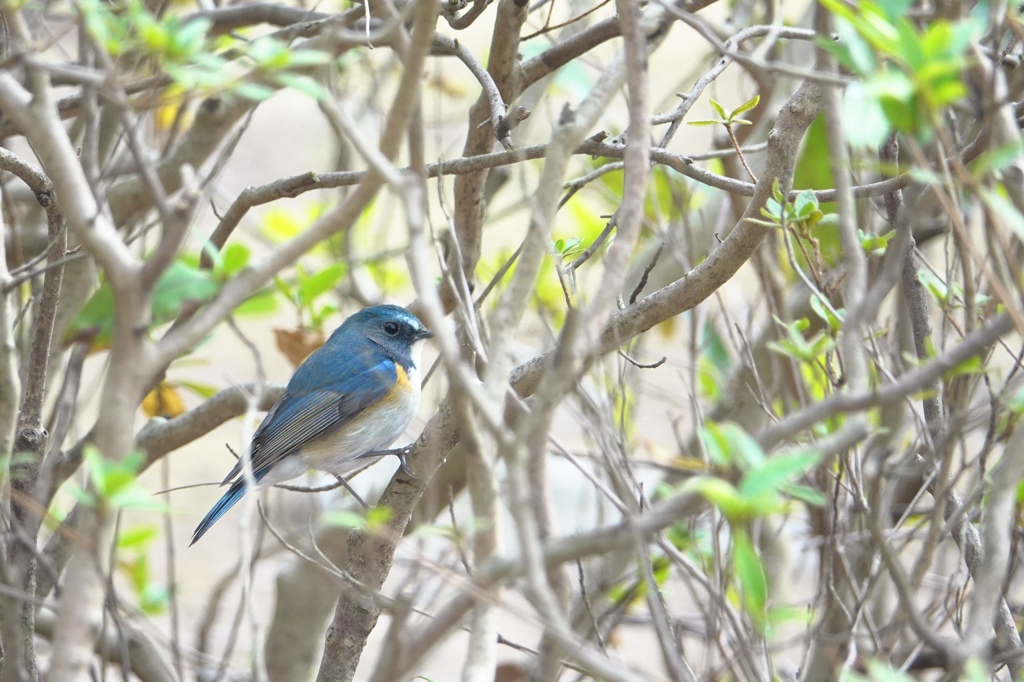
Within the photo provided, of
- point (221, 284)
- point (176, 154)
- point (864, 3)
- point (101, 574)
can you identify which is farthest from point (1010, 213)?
point (176, 154)

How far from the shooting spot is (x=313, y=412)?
470 centimetres

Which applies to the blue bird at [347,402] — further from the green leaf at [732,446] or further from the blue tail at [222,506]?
the green leaf at [732,446]

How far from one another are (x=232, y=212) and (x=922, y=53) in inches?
96.1

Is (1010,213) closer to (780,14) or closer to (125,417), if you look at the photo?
(125,417)

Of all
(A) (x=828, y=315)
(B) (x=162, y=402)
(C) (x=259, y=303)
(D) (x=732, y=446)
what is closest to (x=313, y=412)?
(B) (x=162, y=402)

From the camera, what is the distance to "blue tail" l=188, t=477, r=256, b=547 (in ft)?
14.2

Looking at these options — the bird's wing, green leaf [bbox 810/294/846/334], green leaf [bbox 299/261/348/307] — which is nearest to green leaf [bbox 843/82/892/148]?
green leaf [bbox 299/261/348/307]

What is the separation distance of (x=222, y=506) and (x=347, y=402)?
0.71 m

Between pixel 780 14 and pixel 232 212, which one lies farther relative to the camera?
pixel 780 14

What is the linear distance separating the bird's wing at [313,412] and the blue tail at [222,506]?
4.4 inches

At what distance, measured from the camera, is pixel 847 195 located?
1758 millimetres

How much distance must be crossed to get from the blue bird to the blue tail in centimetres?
9

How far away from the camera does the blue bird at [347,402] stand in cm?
465

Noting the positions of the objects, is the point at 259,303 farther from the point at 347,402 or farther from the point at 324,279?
the point at 347,402
